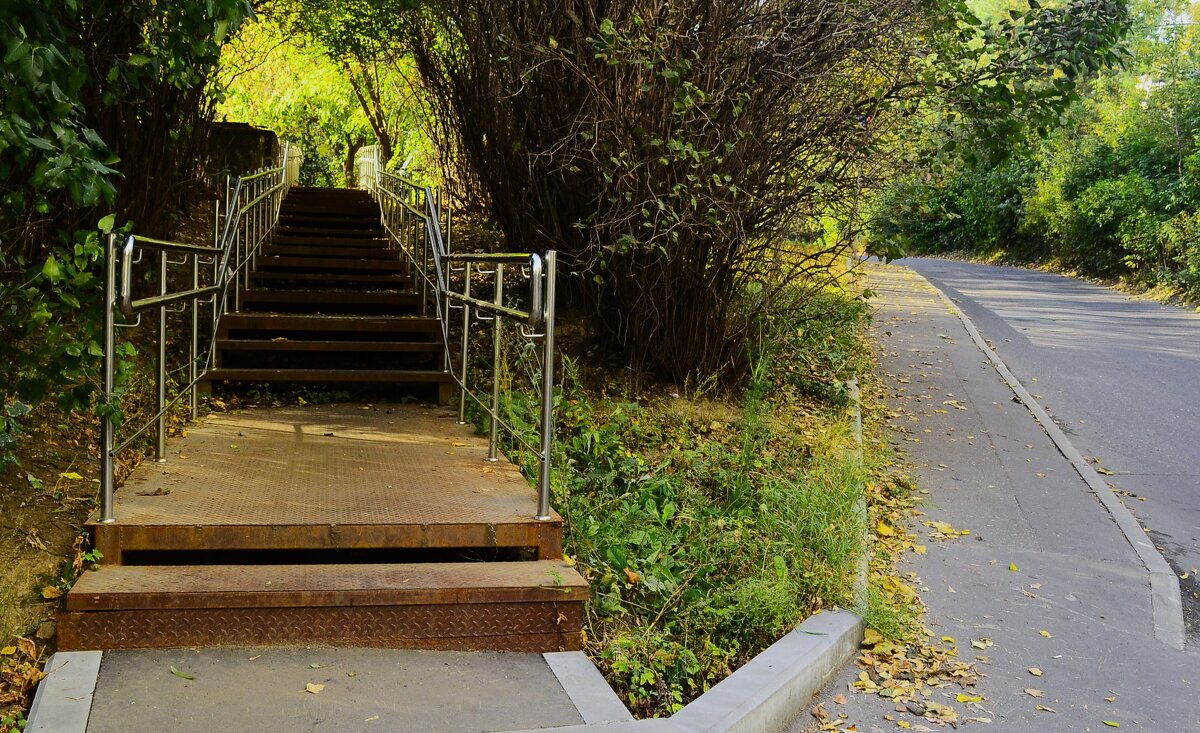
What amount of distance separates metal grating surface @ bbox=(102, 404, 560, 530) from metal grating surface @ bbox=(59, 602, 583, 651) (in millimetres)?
453

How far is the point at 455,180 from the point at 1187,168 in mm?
14599

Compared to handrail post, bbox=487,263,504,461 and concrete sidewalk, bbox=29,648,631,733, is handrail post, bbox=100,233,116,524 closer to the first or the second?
concrete sidewalk, bbox=29,648,631,733

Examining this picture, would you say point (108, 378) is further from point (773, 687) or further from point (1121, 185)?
point (1121, 185)

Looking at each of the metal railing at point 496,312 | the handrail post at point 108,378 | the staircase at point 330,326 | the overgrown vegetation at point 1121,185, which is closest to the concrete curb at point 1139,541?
the metal railing at point 496,312

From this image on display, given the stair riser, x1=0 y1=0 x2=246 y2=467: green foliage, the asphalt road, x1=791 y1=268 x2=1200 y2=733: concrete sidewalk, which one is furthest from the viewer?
the stair riser

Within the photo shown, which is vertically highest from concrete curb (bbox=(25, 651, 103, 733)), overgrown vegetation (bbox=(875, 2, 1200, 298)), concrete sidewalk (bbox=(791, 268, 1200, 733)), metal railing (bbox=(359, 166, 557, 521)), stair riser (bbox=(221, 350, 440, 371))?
overgrown vegetation (bbox=(875, 2, 1200, 298))

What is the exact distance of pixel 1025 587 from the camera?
18.7ft

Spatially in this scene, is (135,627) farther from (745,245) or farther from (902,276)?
(902,276)

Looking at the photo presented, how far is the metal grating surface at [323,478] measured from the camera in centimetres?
448

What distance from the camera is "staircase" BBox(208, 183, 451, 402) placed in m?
7.46

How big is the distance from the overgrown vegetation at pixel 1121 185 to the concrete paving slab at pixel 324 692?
39.8 ft

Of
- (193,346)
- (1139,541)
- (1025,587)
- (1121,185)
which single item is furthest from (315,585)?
(1121,185)

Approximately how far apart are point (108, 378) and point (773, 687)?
9.36 ft

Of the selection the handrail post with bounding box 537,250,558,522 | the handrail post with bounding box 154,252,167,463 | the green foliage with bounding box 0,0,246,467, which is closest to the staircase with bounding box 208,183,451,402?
the green foliage with bounding box 0,0,246,467
